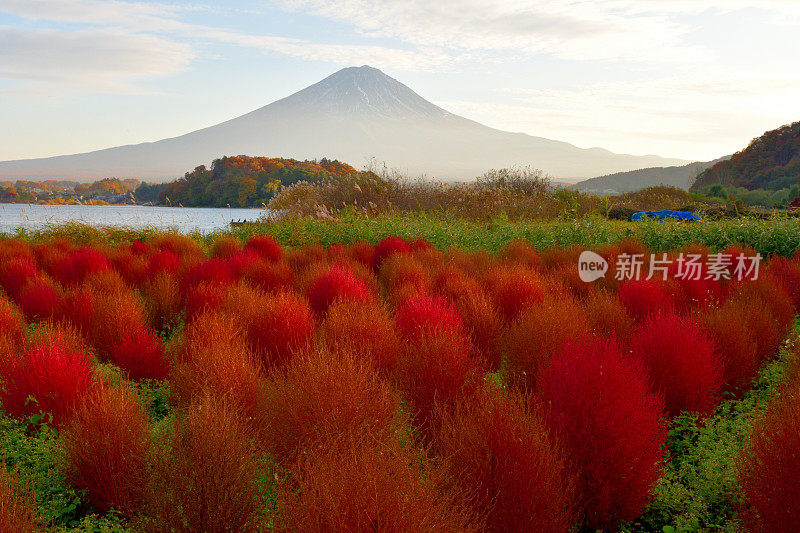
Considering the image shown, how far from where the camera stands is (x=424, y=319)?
175 inches

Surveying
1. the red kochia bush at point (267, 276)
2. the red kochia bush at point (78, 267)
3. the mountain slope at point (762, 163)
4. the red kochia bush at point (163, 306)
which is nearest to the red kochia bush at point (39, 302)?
the red kochia bush at point (163, 306)

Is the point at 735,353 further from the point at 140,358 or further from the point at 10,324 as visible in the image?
the point at 10,324

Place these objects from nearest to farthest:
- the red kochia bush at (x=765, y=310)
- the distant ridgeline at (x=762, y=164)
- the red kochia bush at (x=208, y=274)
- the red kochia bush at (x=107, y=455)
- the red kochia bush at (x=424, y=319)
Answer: the red kochia bush at (x=107, y=455), the red kochia bush at (x=424, y=319), the red kochia bush at (x=765, y=310), the red kochia bush at (x=208, y=274), the distant ridgeline at (x=762, y=164)

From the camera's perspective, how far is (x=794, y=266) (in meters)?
7.72

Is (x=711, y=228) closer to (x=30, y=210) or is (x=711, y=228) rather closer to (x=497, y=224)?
(x=497, y=224)

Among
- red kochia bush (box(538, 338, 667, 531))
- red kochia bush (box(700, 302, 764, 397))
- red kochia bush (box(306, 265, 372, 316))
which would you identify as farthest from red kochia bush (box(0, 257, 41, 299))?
red kochia bush (box(700, 302, 764, 397))

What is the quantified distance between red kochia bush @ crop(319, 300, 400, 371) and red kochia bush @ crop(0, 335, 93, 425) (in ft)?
5.27

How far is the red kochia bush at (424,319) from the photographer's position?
425cm

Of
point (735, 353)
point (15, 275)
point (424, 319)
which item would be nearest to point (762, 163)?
point (735, 353)

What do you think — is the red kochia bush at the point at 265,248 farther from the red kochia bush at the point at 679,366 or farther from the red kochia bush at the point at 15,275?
the red kochia bush at the point at 679,366

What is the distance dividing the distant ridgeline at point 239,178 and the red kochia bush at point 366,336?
96.3 feet

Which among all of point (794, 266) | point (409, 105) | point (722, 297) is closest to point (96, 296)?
point (722, 297)

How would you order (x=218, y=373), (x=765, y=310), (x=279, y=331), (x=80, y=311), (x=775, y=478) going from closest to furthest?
(x=775, y=478), (x=218, y=373), (x=279, y=331), (x=765, y=310), (x=80, y=311)

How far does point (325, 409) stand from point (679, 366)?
2.64m
